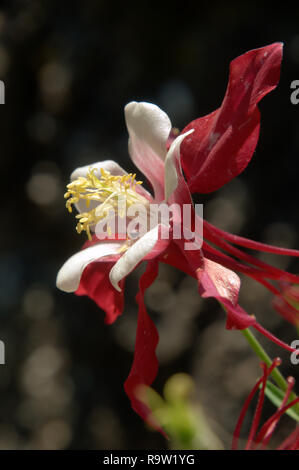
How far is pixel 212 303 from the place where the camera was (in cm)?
264

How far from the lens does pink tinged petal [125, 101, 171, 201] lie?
1075 millimetres

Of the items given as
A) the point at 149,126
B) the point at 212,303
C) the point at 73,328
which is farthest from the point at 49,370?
the point at 149,126

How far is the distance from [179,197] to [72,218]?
6.01 ft

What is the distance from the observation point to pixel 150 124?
1082 mm

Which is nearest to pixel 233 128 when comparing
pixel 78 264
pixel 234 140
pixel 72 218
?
pixel 234 140

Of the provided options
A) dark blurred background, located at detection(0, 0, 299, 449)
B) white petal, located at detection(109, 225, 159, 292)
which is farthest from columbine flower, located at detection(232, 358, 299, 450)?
dark blurred background, located at detection(0, 0, 299, 449)

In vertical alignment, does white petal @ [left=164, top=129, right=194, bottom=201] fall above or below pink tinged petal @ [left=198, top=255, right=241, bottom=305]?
above

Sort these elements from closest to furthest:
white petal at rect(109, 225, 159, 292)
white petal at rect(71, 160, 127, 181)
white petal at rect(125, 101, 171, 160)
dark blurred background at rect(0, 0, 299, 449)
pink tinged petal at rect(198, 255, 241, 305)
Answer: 1. pink tinged petal at rect(198, 255, 241, 305)
2. white petal at rect(109, 225, 159, 292)
3. white petal at rect(125, 101, 171, 160)
4. white petal at rect(71, 160, 127, 181)
5. dark blurred background at rect(0, 0, 299, 449)

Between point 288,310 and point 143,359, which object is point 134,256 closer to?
point 143,359

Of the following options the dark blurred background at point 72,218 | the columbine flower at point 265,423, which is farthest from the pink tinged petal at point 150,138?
the dark blurred background at point 72,218

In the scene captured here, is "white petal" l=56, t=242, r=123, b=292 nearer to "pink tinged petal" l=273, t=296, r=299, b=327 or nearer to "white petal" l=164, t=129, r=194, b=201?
"white petal" l=164, t=129, r=194, b=201

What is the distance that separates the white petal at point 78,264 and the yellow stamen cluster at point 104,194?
0.14 ft

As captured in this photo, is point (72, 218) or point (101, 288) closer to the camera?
point (101, 288)
